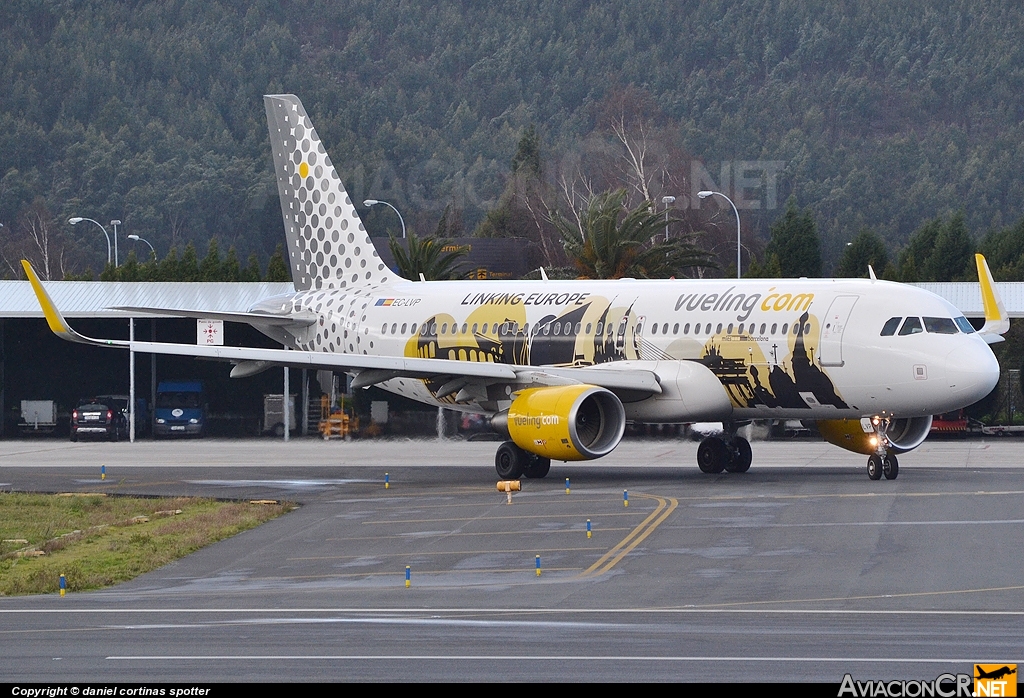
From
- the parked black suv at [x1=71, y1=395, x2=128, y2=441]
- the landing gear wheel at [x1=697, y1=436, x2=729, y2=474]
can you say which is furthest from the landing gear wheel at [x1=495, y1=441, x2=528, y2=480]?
the parked black suv at [x1=71, y1=395, x2=128, y2=441]

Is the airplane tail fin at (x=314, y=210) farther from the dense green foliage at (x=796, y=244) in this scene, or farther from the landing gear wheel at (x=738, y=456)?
the dense green foliage at (x=796, y=244)

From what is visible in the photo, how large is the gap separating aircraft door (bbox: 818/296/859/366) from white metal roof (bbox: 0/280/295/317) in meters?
29.1

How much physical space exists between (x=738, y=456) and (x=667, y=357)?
11.5ft

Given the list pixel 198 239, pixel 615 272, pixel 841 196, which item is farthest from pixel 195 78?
pixel 615 272

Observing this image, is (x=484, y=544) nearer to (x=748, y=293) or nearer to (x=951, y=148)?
(x=748, y=293)

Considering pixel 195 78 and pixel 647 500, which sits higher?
pixel 195 78

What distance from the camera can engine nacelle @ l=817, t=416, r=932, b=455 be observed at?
32.2 metres

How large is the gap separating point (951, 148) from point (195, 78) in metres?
92.7

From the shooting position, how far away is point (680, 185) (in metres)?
112

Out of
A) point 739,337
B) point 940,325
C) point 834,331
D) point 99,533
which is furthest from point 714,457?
point 99,533

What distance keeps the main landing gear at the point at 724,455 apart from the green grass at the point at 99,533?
33.8 feet

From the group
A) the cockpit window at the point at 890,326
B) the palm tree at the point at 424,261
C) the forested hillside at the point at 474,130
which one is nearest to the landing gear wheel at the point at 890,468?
the cockpit window at the point at 890,326

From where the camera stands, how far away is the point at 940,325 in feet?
102

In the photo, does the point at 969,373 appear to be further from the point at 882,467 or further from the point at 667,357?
the point at 667,357
